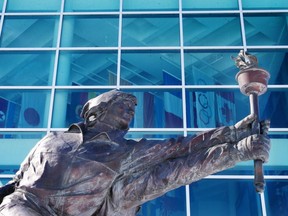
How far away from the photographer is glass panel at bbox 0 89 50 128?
13406 mm

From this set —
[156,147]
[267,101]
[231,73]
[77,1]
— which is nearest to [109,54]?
[77,1]

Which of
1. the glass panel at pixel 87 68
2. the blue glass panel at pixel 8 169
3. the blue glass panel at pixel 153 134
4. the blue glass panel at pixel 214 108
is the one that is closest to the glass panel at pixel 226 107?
the blue glass panel at pixel 214 108

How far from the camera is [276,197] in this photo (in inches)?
480

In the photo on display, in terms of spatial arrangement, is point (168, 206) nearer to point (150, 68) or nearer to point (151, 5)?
point (150, 68)

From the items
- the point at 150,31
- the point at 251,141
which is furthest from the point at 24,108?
the point at 251,141

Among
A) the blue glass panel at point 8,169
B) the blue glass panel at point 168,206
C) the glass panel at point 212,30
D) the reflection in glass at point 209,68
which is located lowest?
the blue glass panel at point 168,206

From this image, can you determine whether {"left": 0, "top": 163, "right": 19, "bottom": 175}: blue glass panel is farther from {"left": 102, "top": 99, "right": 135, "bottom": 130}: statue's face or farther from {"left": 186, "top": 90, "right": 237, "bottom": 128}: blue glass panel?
{"left": 102, "top": 99, "right": 135, "bottom": 130}: statue's face

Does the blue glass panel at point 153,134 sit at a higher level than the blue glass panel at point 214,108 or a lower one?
lower

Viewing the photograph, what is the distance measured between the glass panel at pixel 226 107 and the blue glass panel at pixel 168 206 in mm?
1750

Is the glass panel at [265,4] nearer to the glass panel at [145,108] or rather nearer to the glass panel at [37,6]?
the glass panel at [145,108]

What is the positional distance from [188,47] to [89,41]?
2.39m

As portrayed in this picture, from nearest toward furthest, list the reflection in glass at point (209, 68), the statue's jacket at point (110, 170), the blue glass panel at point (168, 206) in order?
the statue's jacket at point (110, 170), the blue glass panel at point (168, 206), the reflection in glass at point (209, 68)

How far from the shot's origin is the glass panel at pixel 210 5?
1509 cm

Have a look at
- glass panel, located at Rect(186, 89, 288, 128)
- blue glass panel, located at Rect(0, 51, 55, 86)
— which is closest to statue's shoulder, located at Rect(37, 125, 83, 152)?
glass panel, located at Rect(186, 89, 288, 128)
